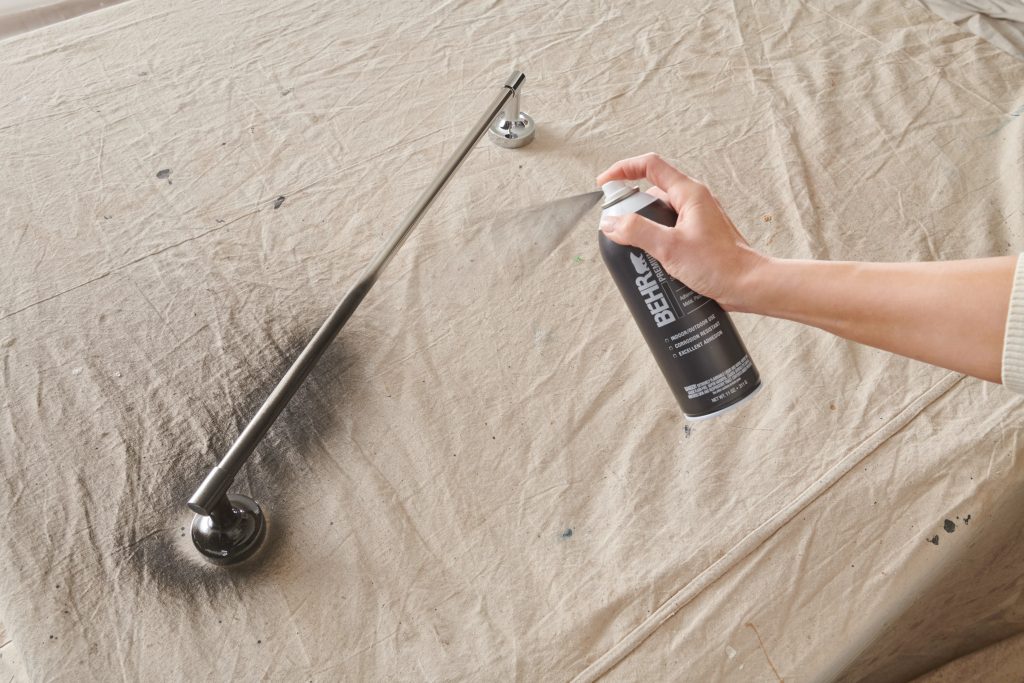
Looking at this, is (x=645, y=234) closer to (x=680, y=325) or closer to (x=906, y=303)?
(x=680, y=325)

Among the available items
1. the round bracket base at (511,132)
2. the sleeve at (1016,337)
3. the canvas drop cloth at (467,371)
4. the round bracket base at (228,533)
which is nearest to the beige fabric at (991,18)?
the canvas drop cloth at (467,371)

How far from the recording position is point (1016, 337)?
56cm

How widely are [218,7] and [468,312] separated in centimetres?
72

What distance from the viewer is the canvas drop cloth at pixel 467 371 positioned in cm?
68

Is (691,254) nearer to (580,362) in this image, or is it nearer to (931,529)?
(580,362)

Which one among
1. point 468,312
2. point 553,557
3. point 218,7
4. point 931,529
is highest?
point 218,7

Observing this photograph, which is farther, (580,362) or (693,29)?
(693,29)

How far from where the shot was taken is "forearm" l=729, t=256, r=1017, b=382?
0.58 meters

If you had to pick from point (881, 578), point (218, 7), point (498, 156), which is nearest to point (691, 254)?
point (881, 578)

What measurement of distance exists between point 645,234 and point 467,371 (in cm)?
28

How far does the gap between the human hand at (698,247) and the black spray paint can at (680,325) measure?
0.01 metres

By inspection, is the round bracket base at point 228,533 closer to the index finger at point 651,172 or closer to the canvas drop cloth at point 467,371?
the canvas drop cloth at point 467,371

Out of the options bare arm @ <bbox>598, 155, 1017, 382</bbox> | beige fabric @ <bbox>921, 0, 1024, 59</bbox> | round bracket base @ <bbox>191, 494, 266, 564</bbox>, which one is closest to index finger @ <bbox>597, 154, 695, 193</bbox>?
bare arm @ <bbox>598, 155, 1017, 382</bbox>

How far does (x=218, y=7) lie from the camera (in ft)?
3.94
